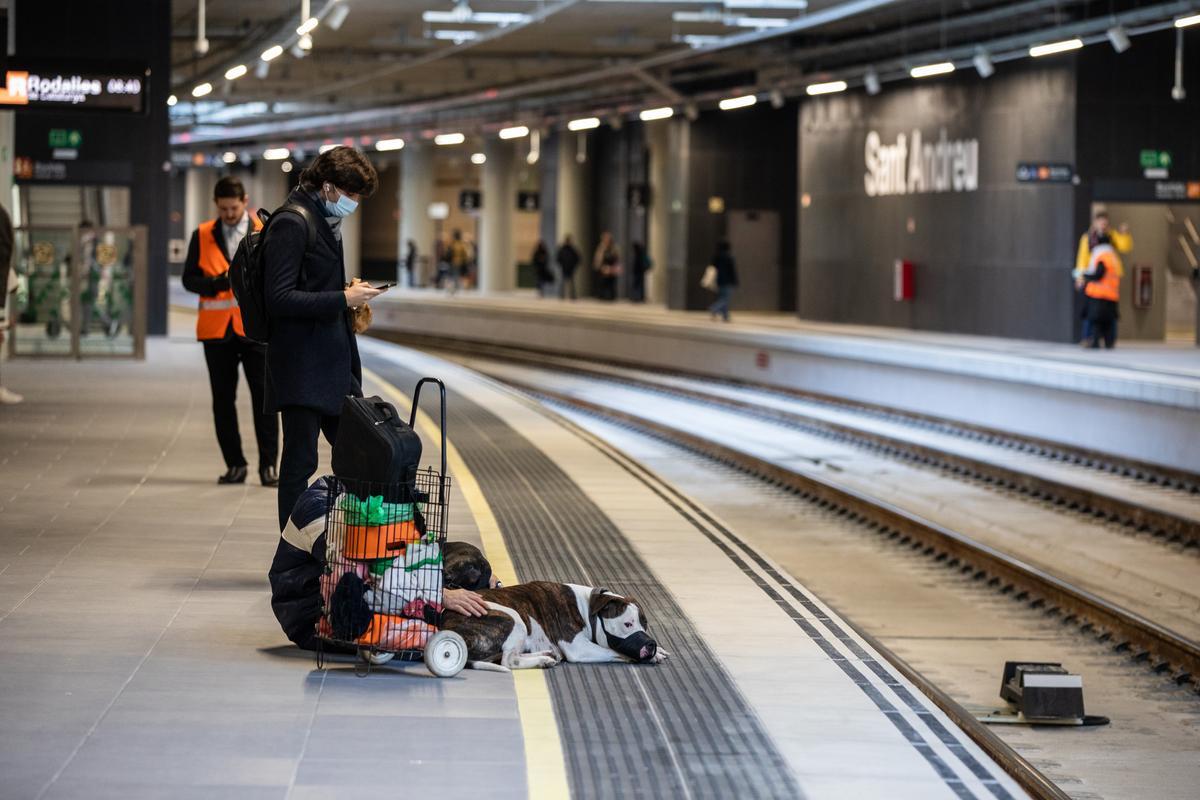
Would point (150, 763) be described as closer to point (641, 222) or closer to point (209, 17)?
point (209, 17)

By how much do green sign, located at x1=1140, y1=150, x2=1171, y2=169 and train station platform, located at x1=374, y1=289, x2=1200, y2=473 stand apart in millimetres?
2528

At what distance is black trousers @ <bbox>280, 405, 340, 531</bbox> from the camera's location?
7180 millimetres

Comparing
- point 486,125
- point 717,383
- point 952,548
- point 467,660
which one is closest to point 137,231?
point 717,383

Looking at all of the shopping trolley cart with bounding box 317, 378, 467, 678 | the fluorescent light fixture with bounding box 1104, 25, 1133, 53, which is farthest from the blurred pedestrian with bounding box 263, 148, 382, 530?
the fluorescent light fixture with bounding box 1104, 25, 1133, 53

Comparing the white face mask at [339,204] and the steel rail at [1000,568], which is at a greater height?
the white face mask at [339,204]

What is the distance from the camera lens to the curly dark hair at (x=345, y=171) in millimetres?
6695

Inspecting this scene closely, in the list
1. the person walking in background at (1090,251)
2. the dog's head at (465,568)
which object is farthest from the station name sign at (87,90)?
the dog's head at (465,568)

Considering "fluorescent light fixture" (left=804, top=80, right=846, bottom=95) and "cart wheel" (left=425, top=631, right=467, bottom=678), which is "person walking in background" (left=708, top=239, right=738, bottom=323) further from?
"cart wheel" (left=425, top=631, right=467, bottom=678)

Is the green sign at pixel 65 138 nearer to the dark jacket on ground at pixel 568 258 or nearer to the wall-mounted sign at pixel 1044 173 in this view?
the wall-mounted sign at pixel 1044 173

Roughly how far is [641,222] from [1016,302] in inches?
894

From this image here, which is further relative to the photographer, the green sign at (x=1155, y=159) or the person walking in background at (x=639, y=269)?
the person walking in background at (x=639, y=269)

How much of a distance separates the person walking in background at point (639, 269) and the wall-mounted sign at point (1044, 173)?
19.9 metres

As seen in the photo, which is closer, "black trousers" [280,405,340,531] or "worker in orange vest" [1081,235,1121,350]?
"black trousers" [280,405,340,531]

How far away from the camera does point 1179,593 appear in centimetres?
1166
